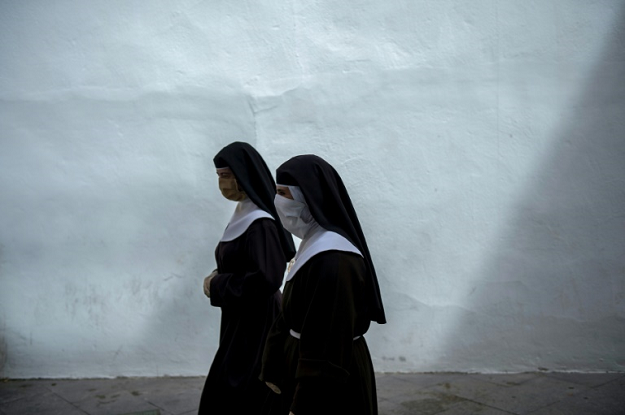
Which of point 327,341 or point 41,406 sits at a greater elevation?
point 327,341

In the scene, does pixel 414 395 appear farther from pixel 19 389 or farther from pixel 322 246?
pixel 19 389

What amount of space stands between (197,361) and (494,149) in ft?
10.3

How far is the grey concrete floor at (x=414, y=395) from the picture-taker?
14.8 ft

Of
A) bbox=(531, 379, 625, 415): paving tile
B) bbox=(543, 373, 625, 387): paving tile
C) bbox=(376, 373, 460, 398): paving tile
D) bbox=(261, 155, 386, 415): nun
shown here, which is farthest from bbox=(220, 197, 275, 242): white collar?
bbox=(543, 373, 625, 387): paving tile

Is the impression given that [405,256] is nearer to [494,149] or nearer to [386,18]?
[494,149]

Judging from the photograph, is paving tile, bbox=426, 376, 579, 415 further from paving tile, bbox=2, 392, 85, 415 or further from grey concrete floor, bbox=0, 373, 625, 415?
paving tile, bbox=2, 392, 85, 415

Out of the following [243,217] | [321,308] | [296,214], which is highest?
[296,214]

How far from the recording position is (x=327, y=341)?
235 centimetres

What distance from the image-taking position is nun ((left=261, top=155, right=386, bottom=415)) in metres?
2.36

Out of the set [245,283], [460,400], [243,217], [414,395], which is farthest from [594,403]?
[243,217]

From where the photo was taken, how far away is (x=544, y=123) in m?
5.16

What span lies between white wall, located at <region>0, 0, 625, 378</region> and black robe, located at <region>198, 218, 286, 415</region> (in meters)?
1.96

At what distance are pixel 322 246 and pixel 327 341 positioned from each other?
367 millimetres

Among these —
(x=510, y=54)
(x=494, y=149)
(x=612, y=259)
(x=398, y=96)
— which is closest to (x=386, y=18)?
(x=398, y=96)
